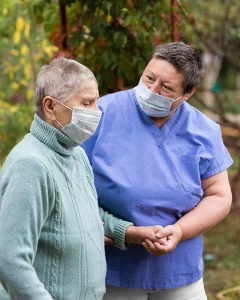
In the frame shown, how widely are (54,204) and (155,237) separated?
0.65 m

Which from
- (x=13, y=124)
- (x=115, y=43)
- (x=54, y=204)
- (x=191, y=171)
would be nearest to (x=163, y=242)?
(x=191, y=171)

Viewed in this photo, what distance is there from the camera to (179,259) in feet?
9.48

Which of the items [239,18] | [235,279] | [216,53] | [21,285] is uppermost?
[21,285]

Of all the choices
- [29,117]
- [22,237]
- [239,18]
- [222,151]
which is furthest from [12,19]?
[22,237]

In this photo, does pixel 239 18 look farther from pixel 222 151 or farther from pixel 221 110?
pixel 222 151

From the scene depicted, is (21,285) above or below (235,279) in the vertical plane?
above

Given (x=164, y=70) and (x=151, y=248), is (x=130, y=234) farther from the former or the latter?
(x=164, y=70)

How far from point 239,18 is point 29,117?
278cm

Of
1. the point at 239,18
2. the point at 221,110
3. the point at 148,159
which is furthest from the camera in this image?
the point at 221,110

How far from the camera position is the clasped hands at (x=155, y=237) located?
8.86ft

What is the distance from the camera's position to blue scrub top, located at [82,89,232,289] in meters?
2.78

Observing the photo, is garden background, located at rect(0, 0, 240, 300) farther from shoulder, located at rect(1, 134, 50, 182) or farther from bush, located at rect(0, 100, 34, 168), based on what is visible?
shoulder, located at rect(1, 134, 50, 182)

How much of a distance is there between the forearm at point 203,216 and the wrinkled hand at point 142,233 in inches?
4.9

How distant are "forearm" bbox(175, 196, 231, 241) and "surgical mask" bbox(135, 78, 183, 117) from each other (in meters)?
0.41
